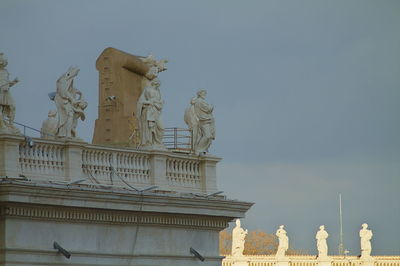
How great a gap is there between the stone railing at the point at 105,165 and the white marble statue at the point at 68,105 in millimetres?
412

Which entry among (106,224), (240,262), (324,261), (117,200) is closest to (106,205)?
(117,200)

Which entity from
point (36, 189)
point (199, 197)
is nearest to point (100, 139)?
point (199, 197)

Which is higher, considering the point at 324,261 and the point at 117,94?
the point at 117,94

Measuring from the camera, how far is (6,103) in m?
33.4

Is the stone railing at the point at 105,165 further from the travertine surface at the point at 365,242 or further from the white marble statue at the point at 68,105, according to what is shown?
the travertine surface at the point at 365,242

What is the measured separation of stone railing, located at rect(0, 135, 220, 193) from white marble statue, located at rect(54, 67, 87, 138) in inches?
16.2

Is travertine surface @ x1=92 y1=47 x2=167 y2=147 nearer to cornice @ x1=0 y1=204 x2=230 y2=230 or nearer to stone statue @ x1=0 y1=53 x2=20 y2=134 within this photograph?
cornice @ x1=0 y1=204 x2=230 y2=230

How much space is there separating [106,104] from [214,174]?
335 cm

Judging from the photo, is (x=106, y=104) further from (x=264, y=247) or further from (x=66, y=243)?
(x=264, y=247)

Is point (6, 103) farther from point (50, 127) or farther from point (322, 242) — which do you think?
point (322, 242)

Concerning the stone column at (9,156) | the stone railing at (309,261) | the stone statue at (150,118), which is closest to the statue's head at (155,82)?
the stone statue at (150,118)

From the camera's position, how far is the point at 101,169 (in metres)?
35.2

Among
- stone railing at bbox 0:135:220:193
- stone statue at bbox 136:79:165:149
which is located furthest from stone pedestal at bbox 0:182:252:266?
stone statue at bbox 136:79:165:149

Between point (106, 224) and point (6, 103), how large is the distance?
3620mm
